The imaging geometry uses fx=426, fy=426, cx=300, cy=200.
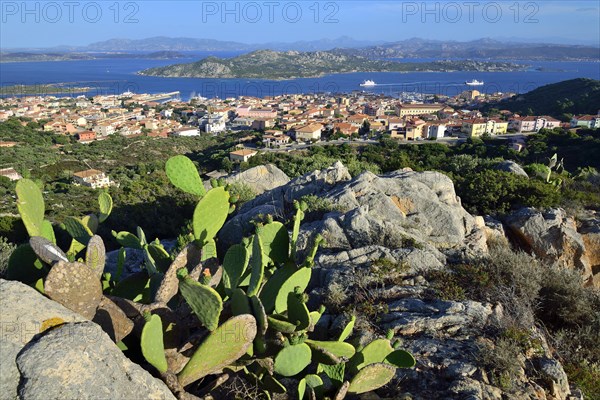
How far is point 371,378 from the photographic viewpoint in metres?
2.49

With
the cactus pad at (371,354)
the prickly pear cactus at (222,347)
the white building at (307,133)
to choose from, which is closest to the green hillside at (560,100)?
the white building at (307,133)

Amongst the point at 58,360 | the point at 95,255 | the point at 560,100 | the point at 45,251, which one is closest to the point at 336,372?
the point at 58,360

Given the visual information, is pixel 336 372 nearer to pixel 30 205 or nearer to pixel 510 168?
pixel 30 205

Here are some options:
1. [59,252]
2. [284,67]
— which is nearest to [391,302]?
[59,252]

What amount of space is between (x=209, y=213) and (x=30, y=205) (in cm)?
136

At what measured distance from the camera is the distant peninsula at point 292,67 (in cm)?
11219

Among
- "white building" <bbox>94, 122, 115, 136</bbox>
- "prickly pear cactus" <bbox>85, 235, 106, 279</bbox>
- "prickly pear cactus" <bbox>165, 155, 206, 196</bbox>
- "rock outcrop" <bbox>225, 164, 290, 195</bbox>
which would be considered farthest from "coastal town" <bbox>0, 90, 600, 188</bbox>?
"prickly pear cactus" <bbox>165, 155, 206, 196</bbox>

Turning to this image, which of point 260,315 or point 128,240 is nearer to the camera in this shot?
point 260,315

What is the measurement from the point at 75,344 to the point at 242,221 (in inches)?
151

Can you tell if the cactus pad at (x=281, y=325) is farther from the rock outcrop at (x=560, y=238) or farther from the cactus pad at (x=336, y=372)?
the rock outcrop at (x=560, y=238)

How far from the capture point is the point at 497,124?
3878cm

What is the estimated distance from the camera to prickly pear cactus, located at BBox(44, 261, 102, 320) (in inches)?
97.6

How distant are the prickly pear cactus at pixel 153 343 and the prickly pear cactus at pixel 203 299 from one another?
213 mm

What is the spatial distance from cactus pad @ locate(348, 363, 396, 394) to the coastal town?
2479 centimetres
